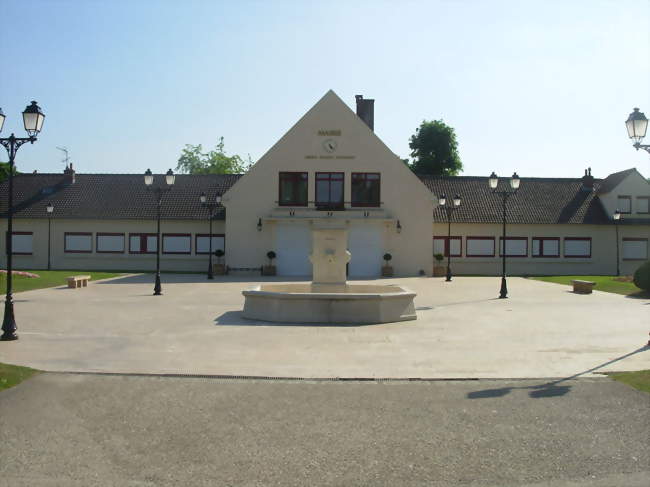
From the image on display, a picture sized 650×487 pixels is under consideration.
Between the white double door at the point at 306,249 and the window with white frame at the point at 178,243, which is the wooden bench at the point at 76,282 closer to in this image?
the white double door at the point at 306,249

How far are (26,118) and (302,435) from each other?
1003 cm

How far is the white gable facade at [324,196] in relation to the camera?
117 feet

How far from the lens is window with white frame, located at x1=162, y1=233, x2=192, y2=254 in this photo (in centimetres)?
3938

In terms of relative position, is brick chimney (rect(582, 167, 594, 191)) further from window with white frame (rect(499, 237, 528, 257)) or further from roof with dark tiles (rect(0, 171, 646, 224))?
window with white frame (rect(499, 237, 528, 257))

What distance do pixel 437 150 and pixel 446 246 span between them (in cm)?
2314

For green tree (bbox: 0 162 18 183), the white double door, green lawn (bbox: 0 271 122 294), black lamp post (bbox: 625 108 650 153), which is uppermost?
green tree (bbox: 0 162 18 183)

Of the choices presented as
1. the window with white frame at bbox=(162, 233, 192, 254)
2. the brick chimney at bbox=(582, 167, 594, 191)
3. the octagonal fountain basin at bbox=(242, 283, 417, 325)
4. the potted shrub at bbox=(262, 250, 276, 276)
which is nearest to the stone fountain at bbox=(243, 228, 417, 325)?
the octagonal fountain basin at bbox=(242, 283, 417, 325)

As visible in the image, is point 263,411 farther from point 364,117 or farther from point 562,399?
point 364,117

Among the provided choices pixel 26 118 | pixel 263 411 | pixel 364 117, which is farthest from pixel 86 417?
pixel 364 117

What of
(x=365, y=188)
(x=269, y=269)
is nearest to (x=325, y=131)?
(x=365, y=188)

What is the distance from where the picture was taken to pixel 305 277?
34.3 meters

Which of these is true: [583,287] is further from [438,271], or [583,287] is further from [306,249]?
[306,249]

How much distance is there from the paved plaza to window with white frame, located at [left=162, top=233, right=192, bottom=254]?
1764cm

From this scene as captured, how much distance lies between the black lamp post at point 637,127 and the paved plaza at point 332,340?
4.30 meters
